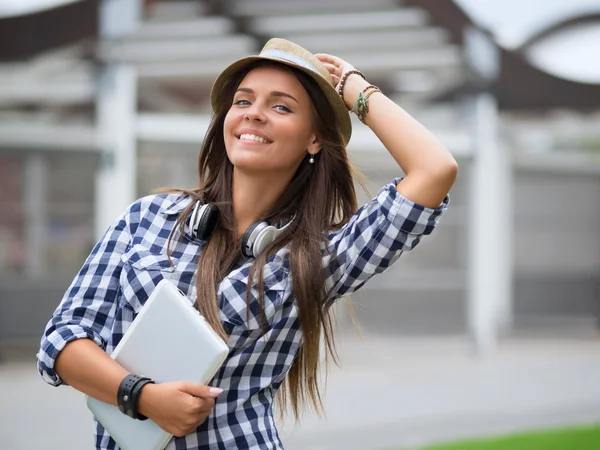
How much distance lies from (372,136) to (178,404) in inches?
331

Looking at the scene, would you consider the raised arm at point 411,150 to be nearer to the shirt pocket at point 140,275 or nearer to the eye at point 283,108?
the eye at point 283,108

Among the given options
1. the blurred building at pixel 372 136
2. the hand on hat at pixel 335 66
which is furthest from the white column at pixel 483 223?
the hand on hat at pixel 335 66

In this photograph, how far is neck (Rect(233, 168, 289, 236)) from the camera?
204 cm

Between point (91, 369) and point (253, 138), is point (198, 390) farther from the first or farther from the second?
point (253, 138)

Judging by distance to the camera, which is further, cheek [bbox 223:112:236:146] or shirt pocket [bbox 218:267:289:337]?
cheek [bbox 223:112:236:146]

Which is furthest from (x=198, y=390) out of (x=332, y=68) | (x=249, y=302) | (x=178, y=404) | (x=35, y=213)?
(x=35, y=213)

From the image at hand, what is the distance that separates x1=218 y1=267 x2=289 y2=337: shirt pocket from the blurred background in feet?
14.4

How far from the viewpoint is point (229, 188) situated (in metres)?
2.10

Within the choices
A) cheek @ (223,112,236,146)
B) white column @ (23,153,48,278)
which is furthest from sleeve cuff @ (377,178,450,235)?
white column @ (23,153,48,278)

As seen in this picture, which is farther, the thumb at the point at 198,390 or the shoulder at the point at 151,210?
the shoulder at the point at 151,210

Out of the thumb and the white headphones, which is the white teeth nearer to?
the white headphones

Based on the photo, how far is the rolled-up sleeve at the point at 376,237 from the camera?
6.04 feet

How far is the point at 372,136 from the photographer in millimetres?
9938

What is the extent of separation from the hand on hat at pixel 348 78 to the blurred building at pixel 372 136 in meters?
7.11
